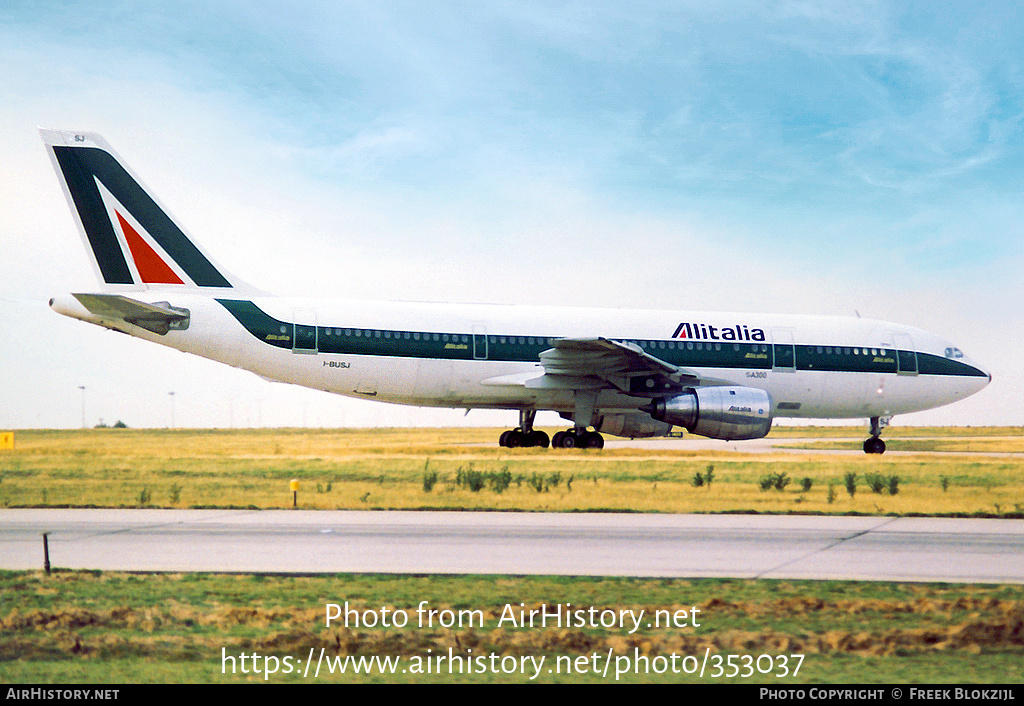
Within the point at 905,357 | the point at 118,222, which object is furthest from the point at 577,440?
the point at 118,222

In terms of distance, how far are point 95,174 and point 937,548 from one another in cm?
2348

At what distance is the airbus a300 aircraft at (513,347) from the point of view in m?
25.5

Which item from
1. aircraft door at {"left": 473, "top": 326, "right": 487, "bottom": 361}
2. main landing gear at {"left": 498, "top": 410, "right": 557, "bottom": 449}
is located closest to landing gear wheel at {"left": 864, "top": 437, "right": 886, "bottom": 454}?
main landing gear at {"left": 498, "top": 410, "right": 557, "bottom": 449}

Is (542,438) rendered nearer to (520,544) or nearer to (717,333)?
(717,333)

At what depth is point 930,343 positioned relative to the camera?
31.7 metres

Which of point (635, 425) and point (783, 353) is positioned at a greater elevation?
point (783, 353)

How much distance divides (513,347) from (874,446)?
13.4 metres

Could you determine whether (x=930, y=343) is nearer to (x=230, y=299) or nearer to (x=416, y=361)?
(x=416, y=361)

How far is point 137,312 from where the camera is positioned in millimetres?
24438

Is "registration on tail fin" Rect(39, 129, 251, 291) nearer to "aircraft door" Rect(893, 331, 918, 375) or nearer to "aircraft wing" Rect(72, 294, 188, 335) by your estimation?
"aircraft wing" Rect(72, 294, 188, 335)

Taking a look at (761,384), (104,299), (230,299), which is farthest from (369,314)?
(761,384)

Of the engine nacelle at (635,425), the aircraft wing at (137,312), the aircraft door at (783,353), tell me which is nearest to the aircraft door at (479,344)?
the engine nacelle at (635,425)

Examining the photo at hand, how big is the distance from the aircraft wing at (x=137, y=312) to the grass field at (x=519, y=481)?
3.87 m

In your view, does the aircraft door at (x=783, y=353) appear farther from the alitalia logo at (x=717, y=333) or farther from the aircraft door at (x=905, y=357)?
the aircraft door at (x=905, y=357)
